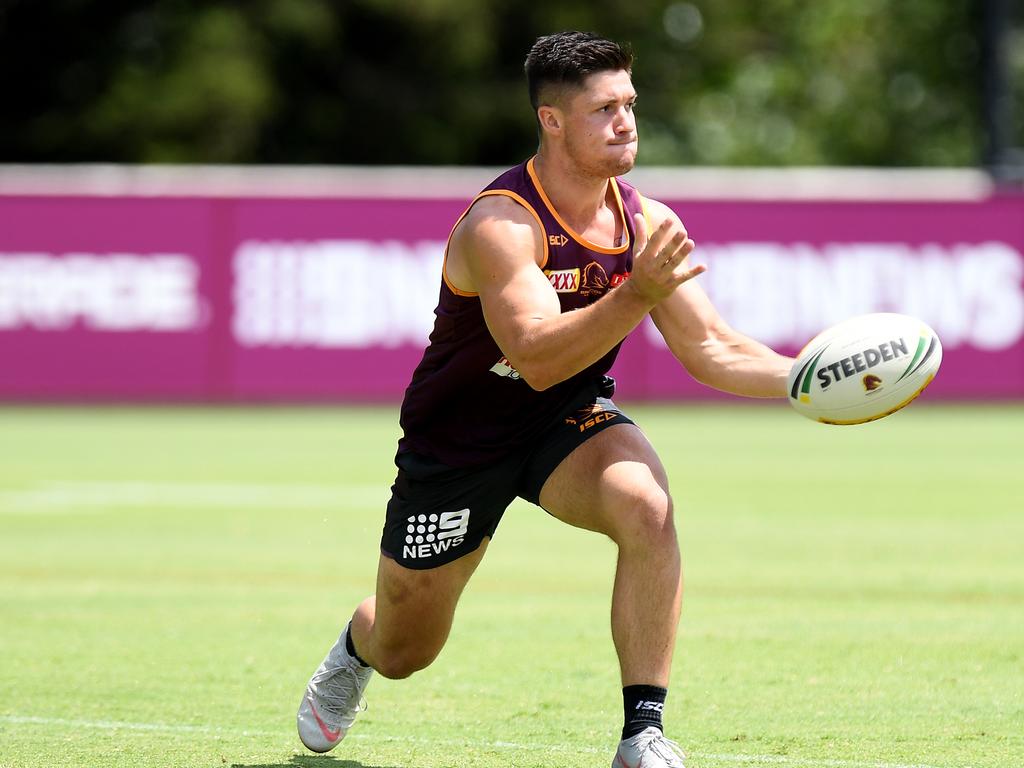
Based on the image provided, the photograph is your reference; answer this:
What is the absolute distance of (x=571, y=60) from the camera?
20.9 feet

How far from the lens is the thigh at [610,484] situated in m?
6.22

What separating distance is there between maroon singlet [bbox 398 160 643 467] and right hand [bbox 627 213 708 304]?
1.97 ft

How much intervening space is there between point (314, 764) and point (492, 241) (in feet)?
6.35

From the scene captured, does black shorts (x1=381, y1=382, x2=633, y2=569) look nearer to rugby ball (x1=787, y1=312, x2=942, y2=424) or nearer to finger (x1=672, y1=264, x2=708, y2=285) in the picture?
rugby ball (x1=787, y1=312, x2=942, y2=424)

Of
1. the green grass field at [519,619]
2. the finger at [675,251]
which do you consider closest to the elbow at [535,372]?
the finger at [675,251]

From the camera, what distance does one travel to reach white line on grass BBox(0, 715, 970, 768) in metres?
6.31

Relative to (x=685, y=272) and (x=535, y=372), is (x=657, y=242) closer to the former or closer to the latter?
(x=685, y=272)

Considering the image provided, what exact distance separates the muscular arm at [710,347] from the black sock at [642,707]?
45.7 inches

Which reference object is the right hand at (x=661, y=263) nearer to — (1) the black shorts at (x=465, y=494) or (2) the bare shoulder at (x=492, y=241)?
(2) the bare shoulder at (x=492, y=241)

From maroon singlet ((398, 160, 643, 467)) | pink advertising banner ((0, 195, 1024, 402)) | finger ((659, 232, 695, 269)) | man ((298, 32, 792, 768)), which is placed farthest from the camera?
pink advertising banner ((0, 195, 1024, 402))

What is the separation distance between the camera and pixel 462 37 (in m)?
40.5

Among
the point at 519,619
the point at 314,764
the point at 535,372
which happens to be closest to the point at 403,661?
the point at 314,764

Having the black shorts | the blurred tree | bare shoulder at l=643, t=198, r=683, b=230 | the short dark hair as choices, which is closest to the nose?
the short dark hair

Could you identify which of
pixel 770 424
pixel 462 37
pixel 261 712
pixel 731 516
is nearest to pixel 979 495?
pixel 731 516
